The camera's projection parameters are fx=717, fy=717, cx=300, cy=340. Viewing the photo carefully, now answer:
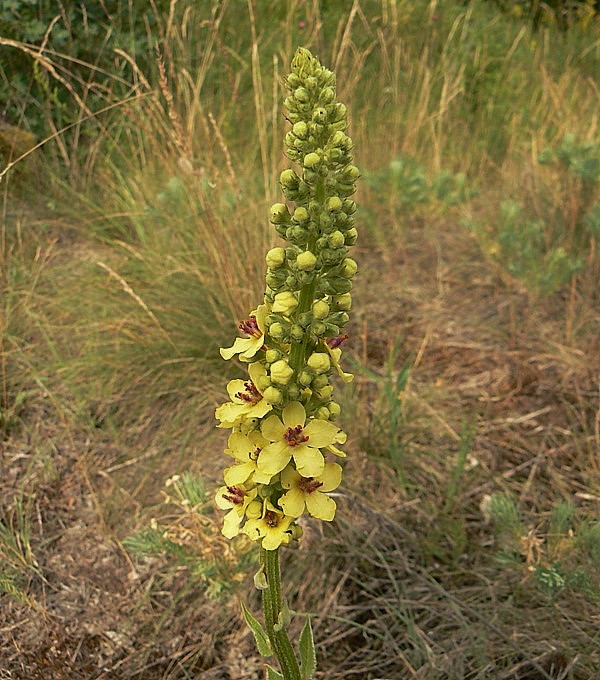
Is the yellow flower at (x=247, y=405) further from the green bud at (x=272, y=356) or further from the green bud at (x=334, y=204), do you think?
the green bud at (x=334, y=204)

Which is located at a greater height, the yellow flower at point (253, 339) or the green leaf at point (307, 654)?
the yellow flower at point (253, 339)

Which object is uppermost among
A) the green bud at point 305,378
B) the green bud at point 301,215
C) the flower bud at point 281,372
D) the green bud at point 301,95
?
the green bud at point 301,95

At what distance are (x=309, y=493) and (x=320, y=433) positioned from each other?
4.6 inches

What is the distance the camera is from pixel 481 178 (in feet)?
15.1

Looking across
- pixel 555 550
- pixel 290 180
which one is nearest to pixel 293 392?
pixel 290 180

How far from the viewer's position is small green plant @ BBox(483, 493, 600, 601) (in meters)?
1.94

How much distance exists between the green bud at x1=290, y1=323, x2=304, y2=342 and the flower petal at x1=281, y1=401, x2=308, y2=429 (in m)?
0.12

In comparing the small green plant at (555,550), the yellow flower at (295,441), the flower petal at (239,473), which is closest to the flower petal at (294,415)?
the yellow flower at (295,441)

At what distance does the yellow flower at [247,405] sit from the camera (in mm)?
1270

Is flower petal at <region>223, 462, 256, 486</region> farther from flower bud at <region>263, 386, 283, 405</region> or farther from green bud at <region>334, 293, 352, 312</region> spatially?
green bud at <region>334, 293, 352, 312</region>

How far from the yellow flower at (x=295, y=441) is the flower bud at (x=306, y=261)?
0.25 metres

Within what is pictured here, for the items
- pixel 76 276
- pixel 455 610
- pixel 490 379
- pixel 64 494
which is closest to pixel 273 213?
pixel 455 610

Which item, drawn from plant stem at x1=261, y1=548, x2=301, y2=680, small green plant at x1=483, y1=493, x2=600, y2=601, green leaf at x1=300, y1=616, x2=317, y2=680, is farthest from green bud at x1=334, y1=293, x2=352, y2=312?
small green plant at x1=483, y1=493, x2=600, y2=601

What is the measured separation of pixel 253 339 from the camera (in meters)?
1.35
